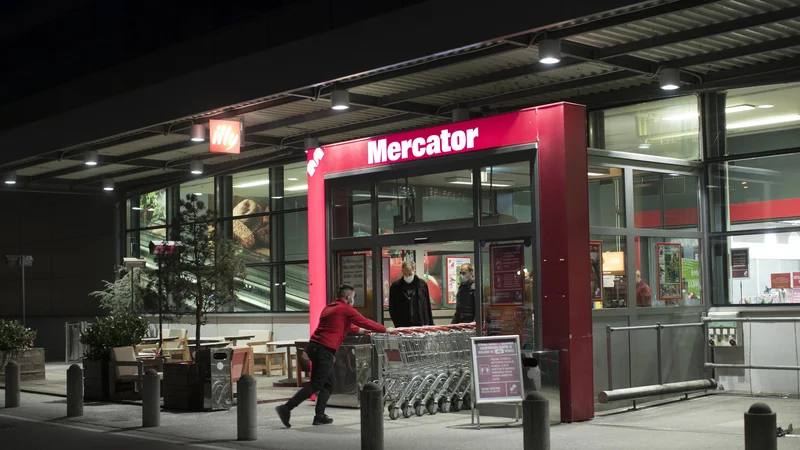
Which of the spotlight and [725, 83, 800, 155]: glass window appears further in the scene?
the spotlight

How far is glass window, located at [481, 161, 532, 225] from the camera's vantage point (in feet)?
45.5

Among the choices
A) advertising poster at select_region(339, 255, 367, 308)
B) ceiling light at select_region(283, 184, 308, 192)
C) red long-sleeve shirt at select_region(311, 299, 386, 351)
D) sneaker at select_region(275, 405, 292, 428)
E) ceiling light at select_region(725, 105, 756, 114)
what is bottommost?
sneaker at select_region(275, 405, 292, 428)

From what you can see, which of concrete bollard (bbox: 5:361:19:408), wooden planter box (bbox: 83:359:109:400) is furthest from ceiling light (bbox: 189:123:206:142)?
concrete bollard (bbox: 5:361:19:408)

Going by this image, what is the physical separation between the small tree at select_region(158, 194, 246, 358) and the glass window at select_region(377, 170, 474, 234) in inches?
151

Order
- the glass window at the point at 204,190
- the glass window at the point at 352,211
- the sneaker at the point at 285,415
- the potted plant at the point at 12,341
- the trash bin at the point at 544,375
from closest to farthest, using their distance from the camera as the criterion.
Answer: the trash bin at the point at 544,375 → the sneaker at the point at 285,415 → the glass window at the point at 352,211 → the potted plant at the point at 12,341 → the glass window at the point at 204,190

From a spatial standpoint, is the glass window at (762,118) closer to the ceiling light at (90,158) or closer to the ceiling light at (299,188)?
the ceiling light at (299,188)

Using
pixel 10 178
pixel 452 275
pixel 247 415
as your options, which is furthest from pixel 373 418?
pixel 10 178

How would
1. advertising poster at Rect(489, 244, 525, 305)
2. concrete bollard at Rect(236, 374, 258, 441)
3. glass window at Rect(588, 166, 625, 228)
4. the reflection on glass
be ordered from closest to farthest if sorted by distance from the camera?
concrete bollard at Rect(236, 374, 258, 441)
the reflection on glass
advertising poster at Rect(489, 244, 525, 305)
glass window at Rect(588, 166, 625, 228)

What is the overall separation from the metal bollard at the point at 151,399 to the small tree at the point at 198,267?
4.00 metres

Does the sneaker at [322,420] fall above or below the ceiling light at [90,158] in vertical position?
below

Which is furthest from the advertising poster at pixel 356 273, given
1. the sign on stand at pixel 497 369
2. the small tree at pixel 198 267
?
the sign on stand at pixel 497 369

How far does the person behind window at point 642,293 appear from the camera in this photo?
15.0 metres

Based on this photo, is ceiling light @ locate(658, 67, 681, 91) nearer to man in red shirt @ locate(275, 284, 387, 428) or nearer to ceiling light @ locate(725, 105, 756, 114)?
ceiling light @ locate(725, 105, 756, 114)

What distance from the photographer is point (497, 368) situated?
12656 mm
